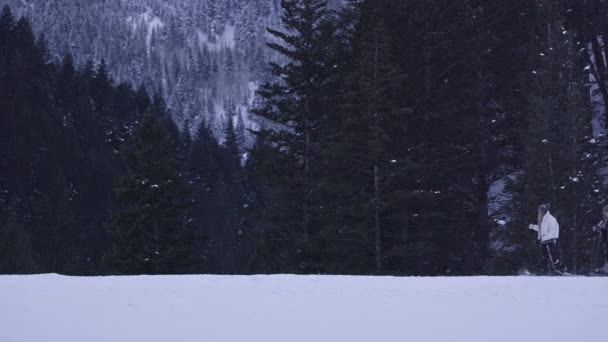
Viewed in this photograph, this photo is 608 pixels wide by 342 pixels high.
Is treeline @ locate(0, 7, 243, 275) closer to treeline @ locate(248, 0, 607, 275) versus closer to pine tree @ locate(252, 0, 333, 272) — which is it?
pine tree @ locate(252, 0, 333, 272)

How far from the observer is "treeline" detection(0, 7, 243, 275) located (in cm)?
2634

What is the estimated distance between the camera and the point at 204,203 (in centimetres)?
6906

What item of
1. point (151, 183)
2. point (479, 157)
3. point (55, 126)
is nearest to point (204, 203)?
point (55, 126)

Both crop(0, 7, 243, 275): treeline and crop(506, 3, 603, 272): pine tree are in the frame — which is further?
crop(0, 7, 243, 275): treeline

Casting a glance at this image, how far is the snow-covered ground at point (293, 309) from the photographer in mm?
6848

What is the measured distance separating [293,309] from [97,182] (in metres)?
51.7

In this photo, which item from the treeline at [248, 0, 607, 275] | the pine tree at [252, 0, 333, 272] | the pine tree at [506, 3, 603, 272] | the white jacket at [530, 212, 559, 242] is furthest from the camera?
the pine tree at [252, 0, 333, 272]

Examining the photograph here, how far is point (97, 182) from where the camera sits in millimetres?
55531

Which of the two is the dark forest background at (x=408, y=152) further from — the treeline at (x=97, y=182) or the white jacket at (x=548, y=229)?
the white jacket at (x=548, y=229)

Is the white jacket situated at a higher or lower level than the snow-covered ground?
higher

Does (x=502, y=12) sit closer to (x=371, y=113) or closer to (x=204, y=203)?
(x=371, y=113)

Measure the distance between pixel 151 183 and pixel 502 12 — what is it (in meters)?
18.0

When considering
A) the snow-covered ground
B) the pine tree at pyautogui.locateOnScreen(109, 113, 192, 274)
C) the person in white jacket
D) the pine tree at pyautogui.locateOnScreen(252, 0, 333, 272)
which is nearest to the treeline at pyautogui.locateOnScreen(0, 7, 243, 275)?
the pine tree at pyautogui.locateOnScreen(109, 113, 192, 274)

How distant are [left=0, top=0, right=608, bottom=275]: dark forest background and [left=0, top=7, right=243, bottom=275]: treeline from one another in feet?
0.59
